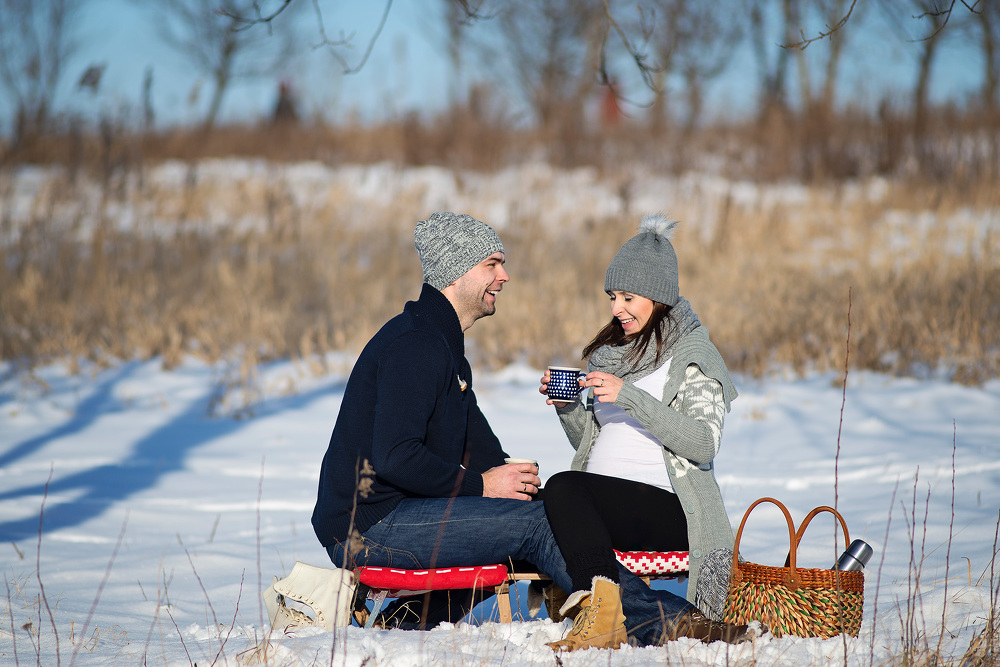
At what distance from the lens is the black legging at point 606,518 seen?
2586 mm

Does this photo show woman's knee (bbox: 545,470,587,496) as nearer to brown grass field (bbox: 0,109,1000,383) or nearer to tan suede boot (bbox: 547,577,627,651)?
tan suede boot (bbox: 547,577,627,651)

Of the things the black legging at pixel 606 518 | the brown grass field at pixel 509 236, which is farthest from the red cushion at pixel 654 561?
the brown grass field at pixel 509 236

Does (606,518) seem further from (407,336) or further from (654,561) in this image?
(407,336)

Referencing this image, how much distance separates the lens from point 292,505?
16.1ft

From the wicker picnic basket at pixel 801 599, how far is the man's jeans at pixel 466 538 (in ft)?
0.76

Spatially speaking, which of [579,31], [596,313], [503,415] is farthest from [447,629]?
[579,31]

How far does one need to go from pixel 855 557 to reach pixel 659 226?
1377 millimetres

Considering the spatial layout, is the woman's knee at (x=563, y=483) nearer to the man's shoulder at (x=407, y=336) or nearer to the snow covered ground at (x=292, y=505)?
the snow covered ground at (x=292, y=505)

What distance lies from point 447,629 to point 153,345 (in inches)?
234

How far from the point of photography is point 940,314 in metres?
7.08

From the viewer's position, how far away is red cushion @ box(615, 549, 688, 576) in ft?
9.20

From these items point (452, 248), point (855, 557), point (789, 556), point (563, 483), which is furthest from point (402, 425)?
point (855, 557)

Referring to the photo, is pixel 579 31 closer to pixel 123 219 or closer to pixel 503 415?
pixel 123 219

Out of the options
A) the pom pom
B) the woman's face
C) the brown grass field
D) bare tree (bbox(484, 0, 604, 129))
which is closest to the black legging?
the woman's face
